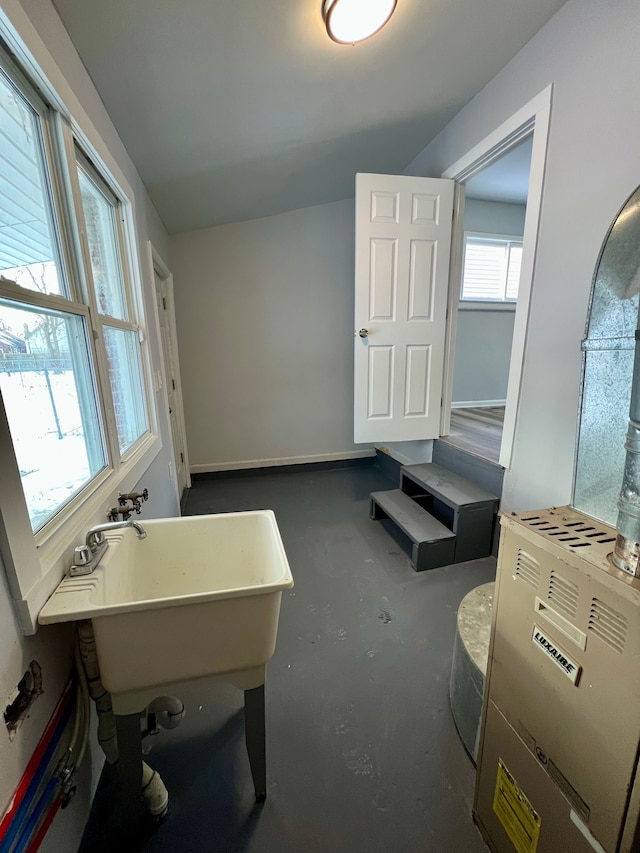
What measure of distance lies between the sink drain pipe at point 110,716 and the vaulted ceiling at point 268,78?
1.80 meters

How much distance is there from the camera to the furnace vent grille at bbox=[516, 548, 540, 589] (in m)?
0.74

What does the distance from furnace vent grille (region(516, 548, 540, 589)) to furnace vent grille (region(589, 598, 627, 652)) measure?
0.38 feet

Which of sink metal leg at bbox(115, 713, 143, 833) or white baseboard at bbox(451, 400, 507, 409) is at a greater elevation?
white baseboard at bbox(451, 400, 507, 409)

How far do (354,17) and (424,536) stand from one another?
239 centimetres

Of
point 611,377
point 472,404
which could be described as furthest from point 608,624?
point 472,404

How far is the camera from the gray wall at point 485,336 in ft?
11.5

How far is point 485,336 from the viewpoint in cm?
372

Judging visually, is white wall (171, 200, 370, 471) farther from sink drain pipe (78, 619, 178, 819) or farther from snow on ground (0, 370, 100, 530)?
sink drain pipe (78, 619, 178, 819)

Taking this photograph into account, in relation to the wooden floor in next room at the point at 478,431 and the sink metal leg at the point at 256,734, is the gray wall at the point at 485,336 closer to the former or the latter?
the wooden floor in next room at the point at 478,431

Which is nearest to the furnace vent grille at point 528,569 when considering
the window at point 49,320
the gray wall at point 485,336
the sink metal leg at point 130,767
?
the sink metal leg at point 130,767

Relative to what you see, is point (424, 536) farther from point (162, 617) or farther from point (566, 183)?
point (566, 183)

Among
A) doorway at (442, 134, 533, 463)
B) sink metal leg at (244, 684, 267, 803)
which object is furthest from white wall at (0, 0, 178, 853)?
doorway at (442, 134, 533, 463)

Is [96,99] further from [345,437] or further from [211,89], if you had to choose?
[345,437]

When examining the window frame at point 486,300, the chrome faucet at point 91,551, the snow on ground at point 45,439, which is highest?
the window frame at point 486,300
